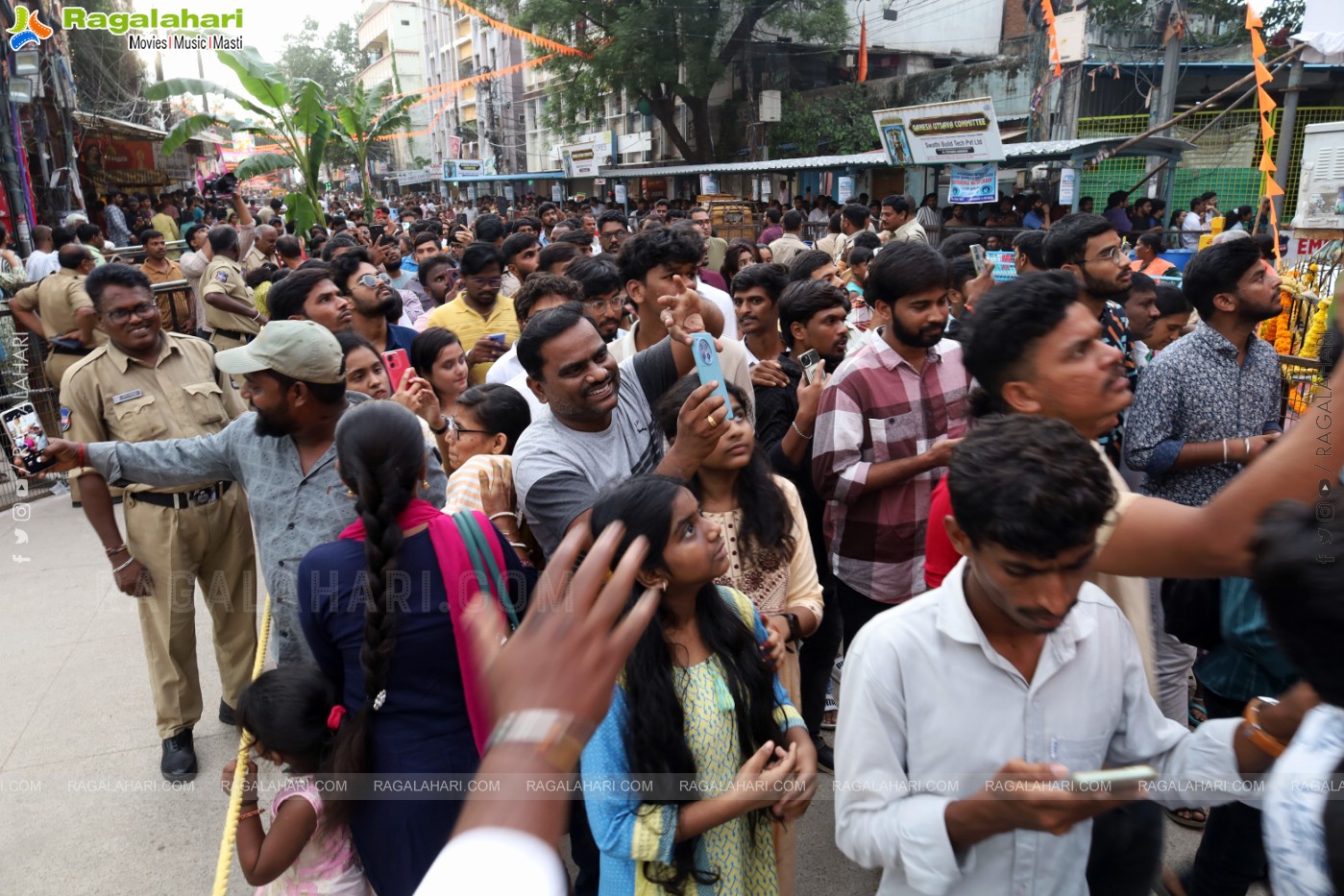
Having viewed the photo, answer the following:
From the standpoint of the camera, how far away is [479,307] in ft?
17.4

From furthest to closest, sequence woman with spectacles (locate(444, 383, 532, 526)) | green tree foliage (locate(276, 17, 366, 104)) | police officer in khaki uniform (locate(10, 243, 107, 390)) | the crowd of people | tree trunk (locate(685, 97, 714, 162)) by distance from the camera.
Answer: green tree foliage (locate(276, 17, 366, 104)), tree trunk (locate(685, 97, 714, 162)), police officer in khaki uniform (locate(10, 243, 107, 390)), woman with spectacles (locate(444, 383, 532, 526)), the crowd of people

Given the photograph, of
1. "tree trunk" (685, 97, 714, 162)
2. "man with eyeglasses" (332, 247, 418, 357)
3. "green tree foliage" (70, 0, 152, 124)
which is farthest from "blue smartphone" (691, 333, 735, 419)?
"tree trunk" (685, 97, 714, 162)

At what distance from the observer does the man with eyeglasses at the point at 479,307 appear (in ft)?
16.8

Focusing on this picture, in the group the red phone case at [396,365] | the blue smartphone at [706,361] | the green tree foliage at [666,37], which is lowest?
the red phone case at [396,365]

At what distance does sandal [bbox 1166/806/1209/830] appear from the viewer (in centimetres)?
292

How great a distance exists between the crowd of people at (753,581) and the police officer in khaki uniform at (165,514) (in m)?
0.01

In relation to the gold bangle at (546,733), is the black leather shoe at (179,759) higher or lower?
lower

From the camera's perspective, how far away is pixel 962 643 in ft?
4.91

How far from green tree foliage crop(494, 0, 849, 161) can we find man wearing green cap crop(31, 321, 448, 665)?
26776mm

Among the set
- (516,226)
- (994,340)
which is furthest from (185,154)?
(994,340)

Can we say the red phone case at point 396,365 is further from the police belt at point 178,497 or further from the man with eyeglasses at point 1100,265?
the man with eyeglasses at point 1100,265

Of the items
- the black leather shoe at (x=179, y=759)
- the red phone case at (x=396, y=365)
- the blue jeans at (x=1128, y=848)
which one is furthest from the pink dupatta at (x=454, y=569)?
the black leather shoe at (x=179, y=759)

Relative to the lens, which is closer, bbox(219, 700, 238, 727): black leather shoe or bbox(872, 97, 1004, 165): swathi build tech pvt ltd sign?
bbox(219, 700, 238, 727): black leather shoe

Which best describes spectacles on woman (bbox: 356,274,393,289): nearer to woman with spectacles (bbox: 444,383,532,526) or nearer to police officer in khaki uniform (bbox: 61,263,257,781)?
police officer in khaki uniform (bbox: 61,263,257,781)
